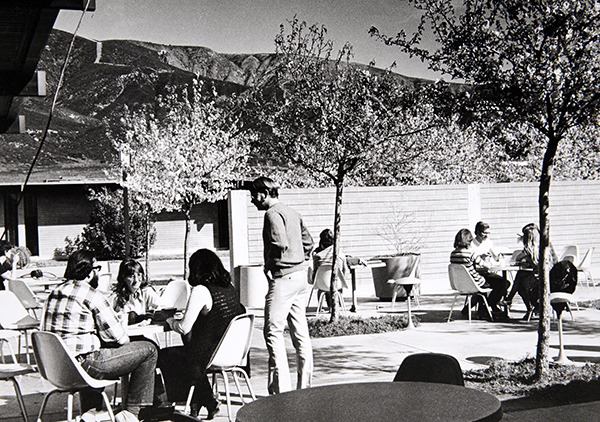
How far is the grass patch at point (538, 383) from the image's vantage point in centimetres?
586

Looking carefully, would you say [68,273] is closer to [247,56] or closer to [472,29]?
[472,29]

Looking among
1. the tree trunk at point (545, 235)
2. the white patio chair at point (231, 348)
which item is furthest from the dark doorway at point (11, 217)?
the tree trunk at point (545, 235)

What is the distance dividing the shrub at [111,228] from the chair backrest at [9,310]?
1816 cm

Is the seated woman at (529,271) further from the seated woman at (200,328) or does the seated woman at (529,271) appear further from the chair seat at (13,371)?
the chair seat at (13,371)

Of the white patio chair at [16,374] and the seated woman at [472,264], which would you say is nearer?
the white patio chair at [16,374]

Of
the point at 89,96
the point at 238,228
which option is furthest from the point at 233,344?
the point at 89,96

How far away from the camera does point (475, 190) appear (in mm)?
16359

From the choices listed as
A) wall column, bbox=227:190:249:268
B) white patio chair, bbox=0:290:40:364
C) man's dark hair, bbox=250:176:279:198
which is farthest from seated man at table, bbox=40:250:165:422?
wall column, bbox=227:190:249:268

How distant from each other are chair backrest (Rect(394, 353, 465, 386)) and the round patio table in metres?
0.31

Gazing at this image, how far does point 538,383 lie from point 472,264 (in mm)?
4054

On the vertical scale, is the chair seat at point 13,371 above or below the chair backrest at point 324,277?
below

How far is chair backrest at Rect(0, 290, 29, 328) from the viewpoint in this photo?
8008mm

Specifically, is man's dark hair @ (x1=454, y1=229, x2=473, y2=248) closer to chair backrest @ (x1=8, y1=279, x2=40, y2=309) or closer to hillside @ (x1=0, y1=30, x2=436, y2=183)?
chair backrest @ (x1=8, y1=279, x2=40, y2=309)

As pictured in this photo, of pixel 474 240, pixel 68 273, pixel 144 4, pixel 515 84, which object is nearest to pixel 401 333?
→ pixel 474 240
